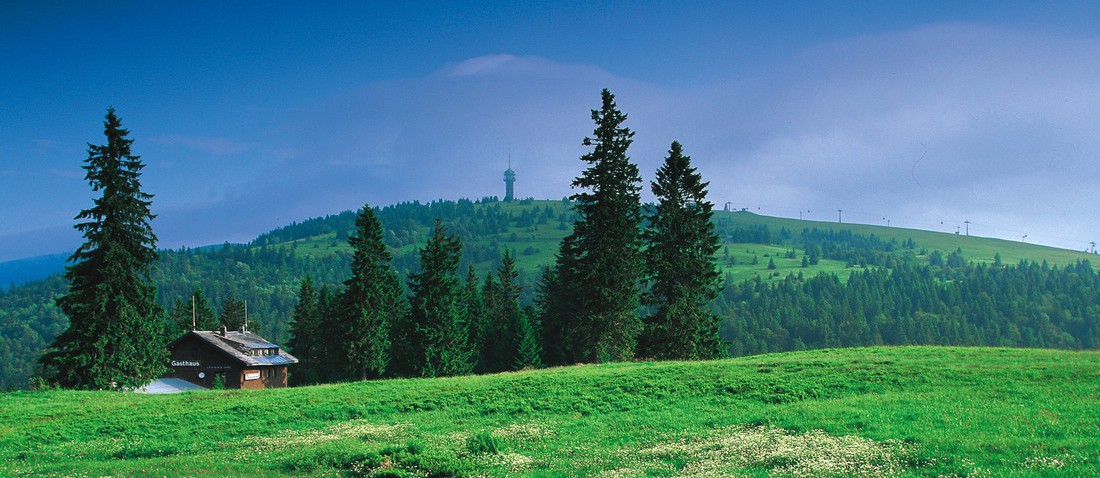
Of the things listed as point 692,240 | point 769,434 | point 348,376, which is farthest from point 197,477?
point 348,376

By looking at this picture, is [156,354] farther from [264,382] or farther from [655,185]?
[655,185]

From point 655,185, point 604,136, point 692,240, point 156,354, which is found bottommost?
point 156,354

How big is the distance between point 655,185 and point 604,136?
6231 millimetres

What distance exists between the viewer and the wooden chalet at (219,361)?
76625mm

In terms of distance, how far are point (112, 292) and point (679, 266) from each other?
42.4 m

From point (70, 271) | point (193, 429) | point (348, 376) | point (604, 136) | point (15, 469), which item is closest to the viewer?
point (15, 469)

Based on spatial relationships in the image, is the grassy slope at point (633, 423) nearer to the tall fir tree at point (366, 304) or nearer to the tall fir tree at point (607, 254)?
the tall fir tree at point (607, 254)

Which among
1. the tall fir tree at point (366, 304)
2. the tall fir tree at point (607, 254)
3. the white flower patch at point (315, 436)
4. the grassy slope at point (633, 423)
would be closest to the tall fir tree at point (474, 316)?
the tall fir tree at point (366, 304)

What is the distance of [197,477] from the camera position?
19094 millimetres

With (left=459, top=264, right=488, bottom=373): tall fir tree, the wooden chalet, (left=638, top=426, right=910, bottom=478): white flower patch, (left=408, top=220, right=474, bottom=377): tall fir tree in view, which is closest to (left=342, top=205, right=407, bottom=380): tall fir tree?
(left=408, top=220, right=474, bottom=377): tall fir tree

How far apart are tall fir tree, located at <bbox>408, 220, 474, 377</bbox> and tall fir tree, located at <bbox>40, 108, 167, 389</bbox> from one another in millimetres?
24210

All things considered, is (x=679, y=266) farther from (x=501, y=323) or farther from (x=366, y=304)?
(x=501, y=323)

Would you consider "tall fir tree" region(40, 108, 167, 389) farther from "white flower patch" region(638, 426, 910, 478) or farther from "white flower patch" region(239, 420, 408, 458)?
"white flower patch" region(638, 426, 910, 478)

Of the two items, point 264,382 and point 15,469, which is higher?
point 15,469
